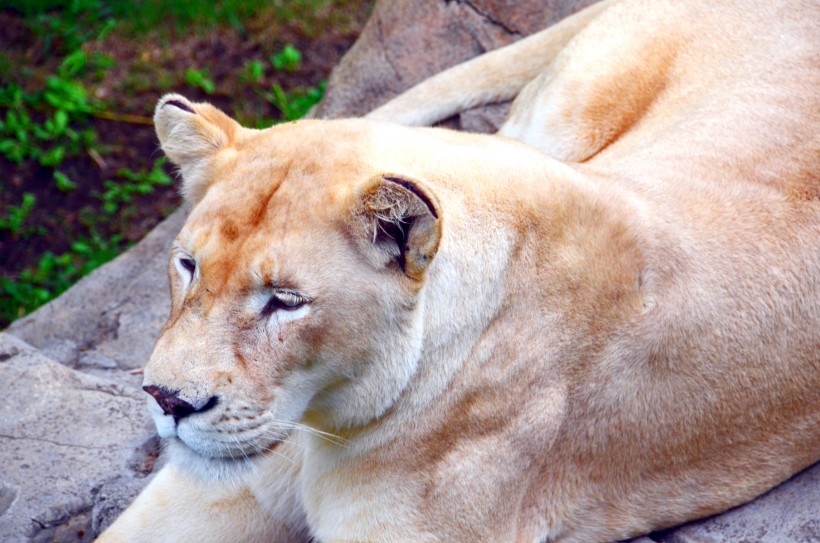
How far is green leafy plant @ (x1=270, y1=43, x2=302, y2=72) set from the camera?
7035mm

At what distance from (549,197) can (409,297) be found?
0.53 m

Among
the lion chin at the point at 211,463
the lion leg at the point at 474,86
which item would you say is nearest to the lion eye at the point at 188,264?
the lion chin at the point at 211,463

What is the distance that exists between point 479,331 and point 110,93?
191 inches

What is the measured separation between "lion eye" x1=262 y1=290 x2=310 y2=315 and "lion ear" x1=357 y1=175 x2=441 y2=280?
0.63 ft

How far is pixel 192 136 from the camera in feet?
9.23

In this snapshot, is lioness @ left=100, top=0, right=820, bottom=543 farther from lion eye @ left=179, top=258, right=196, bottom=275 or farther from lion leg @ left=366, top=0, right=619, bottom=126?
lion leg @ left=366, top=0, right=619, bottom=126

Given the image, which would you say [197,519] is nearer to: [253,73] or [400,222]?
[400,222]

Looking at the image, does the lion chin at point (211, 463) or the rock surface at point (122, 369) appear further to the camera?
the rock surface at point (122, 369)

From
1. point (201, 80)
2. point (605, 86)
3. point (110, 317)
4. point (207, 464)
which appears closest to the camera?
point (207, 464)

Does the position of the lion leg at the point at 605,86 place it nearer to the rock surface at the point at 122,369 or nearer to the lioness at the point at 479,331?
the lioness at the point at 479,331

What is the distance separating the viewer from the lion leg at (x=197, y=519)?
314 centimetres

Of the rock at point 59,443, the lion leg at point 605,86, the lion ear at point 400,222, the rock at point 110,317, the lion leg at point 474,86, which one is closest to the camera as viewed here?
the lion ear at point 400,222

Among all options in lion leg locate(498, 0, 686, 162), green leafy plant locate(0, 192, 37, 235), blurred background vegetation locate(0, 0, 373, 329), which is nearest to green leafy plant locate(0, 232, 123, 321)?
blurred background vegetation locate(0, 0, 373, 329)

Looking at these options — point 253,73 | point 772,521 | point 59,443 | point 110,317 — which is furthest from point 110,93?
point 772,521
